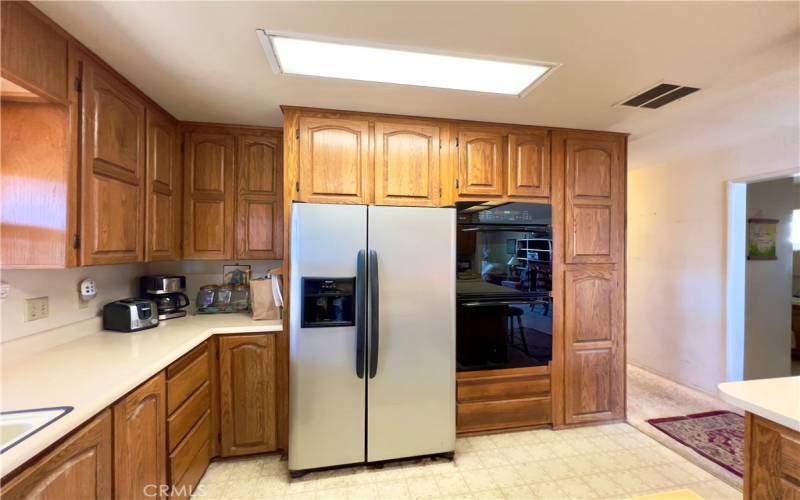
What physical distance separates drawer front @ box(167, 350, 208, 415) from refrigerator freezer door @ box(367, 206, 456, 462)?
38.1 inches

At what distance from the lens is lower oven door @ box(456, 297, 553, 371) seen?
2215mm

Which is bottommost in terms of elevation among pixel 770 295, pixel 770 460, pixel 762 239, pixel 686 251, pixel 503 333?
pixel 770 460

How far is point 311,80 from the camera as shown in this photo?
171 cm

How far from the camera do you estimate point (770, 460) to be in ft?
3.50

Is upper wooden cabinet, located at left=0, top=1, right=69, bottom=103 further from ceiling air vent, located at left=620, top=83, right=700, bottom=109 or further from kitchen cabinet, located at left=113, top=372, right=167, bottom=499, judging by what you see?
ceiling air vent, located at left=620, top=83, right=700, bottom=109

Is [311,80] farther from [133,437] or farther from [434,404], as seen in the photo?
[434,404]

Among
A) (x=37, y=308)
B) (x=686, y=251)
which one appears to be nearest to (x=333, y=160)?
(x=37, y=308)

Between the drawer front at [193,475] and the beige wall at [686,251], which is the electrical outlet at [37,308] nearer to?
the drawer front at [193,475]

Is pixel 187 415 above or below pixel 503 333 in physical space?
below

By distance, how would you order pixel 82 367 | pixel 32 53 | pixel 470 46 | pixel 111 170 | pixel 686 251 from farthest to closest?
pixel 686 251, pixel 111 170, pixel 470 46, pixel 82 367, pixel 32 53

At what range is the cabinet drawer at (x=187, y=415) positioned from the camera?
156 cm

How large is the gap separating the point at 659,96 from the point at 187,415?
3.26m

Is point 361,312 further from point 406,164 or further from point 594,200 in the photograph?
point 594,200

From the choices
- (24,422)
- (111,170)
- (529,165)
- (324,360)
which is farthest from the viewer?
(529,165)
